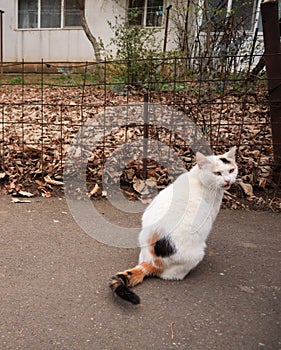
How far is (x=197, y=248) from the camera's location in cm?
237

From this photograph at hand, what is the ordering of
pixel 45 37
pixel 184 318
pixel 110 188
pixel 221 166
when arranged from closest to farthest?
pixel 184 318, pixel 221 166, pixel 110 188, pixel 45 37

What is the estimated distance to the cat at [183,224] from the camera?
2.31 meters

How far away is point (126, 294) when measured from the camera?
6.86ft

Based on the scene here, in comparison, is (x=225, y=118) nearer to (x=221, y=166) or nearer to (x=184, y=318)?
(x=221, y=166)

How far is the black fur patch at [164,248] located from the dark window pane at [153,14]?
10603 millimetres

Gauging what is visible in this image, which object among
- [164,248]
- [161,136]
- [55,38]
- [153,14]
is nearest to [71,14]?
[55,38]

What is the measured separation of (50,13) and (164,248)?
1238cm

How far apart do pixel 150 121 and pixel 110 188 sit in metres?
0.99

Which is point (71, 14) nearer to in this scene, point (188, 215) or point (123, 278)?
point (188, 215)

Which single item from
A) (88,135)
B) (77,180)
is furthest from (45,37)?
(77,180)

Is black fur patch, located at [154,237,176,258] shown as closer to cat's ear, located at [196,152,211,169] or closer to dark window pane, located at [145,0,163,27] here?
cat's ear, located at [196,152,211,169]

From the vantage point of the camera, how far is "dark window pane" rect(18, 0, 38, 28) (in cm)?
1272

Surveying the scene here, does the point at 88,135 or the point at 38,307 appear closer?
→ the point at 38,307

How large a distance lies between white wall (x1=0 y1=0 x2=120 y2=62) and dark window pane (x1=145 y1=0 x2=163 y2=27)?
1.05m
